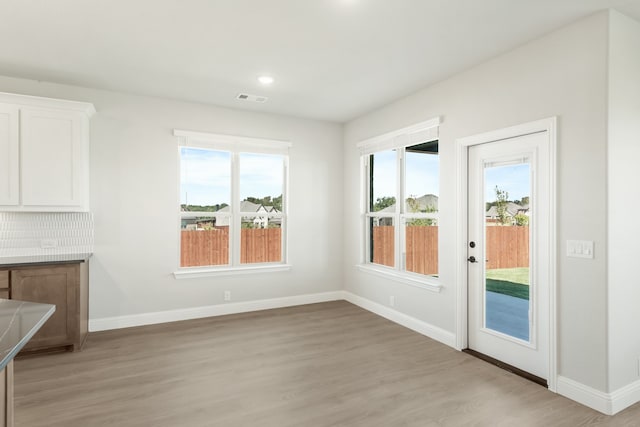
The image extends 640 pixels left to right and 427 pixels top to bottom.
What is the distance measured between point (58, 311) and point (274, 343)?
213cm

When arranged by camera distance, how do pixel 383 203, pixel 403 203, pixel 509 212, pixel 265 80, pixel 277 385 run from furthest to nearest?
pixel 383 203, pixel 403 203, pixel 265 80, pixel 509 212, pixel 277 385

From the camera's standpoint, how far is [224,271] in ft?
16.1

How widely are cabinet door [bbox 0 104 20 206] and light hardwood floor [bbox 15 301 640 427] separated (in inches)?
63.0

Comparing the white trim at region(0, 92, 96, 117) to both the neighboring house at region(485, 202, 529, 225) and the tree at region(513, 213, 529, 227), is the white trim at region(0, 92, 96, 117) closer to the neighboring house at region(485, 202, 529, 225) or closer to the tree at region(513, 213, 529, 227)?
the neighboring house at region(485, 202, 529, 225)

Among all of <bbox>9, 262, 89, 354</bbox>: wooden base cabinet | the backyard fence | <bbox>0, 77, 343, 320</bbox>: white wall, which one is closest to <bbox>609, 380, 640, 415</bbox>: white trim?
the backyard fence

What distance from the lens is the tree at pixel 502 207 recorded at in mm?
3322

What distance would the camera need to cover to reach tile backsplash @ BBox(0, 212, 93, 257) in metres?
3.86

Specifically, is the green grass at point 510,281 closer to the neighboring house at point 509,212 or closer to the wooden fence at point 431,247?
the wooden fence at point 431,247

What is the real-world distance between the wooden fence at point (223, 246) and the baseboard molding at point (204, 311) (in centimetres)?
59

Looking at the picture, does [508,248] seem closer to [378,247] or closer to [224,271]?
[378,247]

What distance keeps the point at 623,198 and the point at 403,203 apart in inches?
90.6

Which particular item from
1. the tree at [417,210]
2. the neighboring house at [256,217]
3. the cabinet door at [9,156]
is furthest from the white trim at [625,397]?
the cabinet door at [9,156]

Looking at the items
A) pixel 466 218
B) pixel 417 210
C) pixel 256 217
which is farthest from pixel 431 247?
pixel 256 217

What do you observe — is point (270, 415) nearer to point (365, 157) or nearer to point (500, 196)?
point (500, 196)
